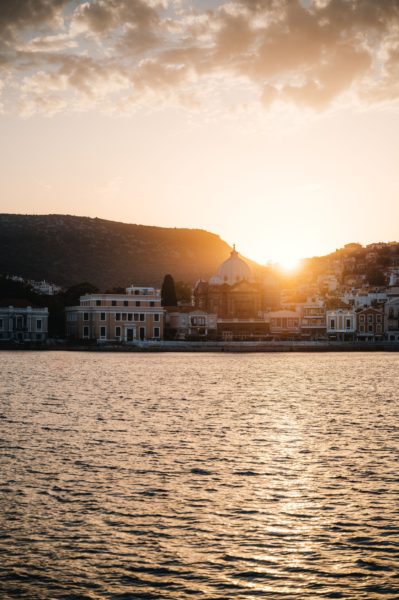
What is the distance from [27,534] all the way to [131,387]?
37.1 m

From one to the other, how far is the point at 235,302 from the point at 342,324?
21677 millimetres

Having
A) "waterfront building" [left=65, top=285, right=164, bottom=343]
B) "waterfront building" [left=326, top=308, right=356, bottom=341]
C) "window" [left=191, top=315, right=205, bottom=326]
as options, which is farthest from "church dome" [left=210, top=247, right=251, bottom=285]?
"waterfront building" [left=65, top=285, right=164, bottom=343]

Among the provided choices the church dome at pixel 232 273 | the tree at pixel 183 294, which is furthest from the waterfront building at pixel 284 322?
the tree at pixel 183 294

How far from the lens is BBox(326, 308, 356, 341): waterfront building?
142 m

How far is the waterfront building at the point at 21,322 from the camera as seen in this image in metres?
132

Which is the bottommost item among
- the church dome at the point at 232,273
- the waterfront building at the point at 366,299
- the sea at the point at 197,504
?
the sea at the point at 197,504

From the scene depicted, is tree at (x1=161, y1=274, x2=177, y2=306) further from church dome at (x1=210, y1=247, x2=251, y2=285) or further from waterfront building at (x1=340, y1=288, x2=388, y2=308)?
waterfront building at (x1=340, y1=288, x2=388, y2=308)

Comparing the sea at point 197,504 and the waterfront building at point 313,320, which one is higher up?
the waterfront building at point 313,320

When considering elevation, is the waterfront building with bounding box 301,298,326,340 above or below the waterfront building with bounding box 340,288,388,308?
below

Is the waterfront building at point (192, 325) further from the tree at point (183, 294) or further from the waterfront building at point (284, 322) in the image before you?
the tree at point (183, 294)

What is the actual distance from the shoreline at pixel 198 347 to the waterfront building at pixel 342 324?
9157 millimetres

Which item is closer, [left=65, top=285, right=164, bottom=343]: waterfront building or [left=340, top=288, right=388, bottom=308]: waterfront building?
[left=65, top=285, right=164, bottom=343]: waterfront building

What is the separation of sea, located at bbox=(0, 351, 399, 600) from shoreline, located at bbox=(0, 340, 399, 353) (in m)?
86.3

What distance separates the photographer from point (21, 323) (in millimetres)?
132375
